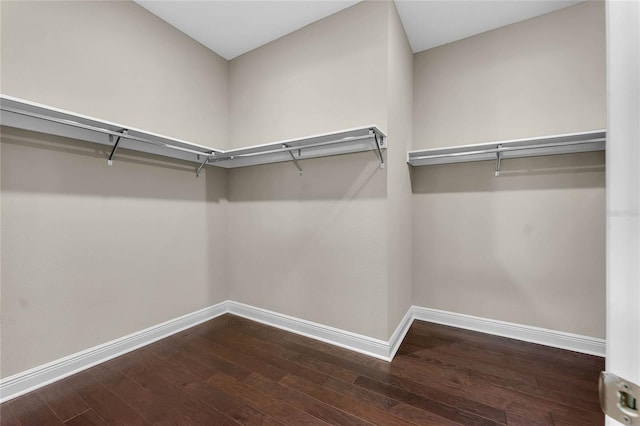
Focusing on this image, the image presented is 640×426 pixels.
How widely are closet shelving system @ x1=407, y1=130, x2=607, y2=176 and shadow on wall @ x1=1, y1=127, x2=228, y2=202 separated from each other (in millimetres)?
2215

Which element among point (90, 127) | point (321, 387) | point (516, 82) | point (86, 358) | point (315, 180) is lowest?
point (321, 387)

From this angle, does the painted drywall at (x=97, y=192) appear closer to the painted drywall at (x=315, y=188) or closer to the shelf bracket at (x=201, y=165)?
the shelf bracket at (x=201, y=165)

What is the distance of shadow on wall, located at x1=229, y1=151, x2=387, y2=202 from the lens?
6.80 feet

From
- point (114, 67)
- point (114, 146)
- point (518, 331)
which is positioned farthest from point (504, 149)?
point (114, 67)

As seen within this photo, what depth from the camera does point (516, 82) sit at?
2.29 m

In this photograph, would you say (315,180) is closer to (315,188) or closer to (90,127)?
(315,188)

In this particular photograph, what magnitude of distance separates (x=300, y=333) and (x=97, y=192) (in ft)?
6.50

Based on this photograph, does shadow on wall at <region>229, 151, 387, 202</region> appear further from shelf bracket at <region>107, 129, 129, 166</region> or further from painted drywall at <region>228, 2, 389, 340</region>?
shelf bracket at <region>107, 129, 129, 166</region>

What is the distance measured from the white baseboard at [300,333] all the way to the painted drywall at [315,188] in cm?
9

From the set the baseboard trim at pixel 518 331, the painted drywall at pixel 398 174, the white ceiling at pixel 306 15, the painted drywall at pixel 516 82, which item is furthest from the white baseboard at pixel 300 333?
the white ceiling at pixel 306 15

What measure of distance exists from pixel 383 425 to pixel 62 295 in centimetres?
219

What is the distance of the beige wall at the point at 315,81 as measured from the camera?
2.05 m

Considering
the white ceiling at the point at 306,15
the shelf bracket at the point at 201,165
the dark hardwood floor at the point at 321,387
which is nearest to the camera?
the dark hardwood floor at the point at 321,387

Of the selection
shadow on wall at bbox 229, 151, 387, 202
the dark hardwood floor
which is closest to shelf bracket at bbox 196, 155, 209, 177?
shadow on wall at bbox 229, 151, 387, 202
